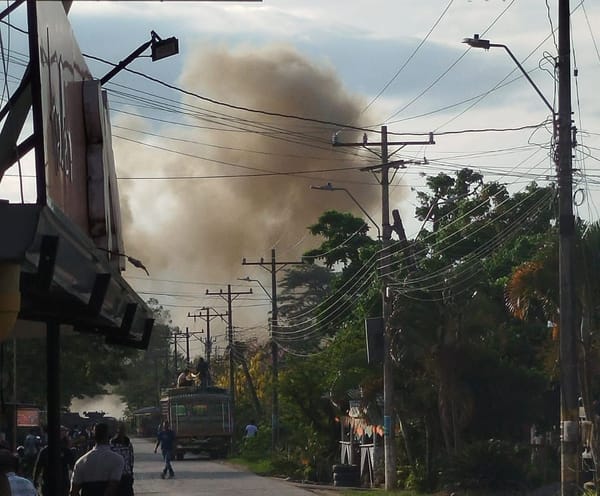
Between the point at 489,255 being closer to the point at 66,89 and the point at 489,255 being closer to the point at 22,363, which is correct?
the point at 22,363

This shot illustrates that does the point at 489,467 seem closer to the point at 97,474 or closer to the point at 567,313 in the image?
the point at 567,313

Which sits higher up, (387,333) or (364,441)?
(387,333)

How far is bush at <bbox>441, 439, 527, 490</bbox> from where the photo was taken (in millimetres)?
28312

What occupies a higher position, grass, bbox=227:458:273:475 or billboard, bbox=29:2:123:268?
billboard, bbox=29:2:123:268

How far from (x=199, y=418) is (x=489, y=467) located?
29297 millimetres

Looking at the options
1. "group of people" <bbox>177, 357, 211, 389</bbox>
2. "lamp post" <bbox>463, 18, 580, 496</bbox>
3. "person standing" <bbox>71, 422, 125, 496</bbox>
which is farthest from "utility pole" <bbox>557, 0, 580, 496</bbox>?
"group of people" <bbox>177, 357, 211, 389</bbox>

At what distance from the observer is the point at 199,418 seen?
56.4 m

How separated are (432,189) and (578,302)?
3684 cm

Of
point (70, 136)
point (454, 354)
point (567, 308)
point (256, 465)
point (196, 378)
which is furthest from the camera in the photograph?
point (196, 378)

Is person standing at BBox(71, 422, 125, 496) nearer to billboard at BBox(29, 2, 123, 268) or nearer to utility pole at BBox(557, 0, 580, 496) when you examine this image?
billboard at BBox(29, 2, 123, 268)

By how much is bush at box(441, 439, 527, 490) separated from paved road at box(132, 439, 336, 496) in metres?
4.11

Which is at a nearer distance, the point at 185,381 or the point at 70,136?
the point at 70,136

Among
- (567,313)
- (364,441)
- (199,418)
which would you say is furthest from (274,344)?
(567,313)

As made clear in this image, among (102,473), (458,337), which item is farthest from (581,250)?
(102,473)
